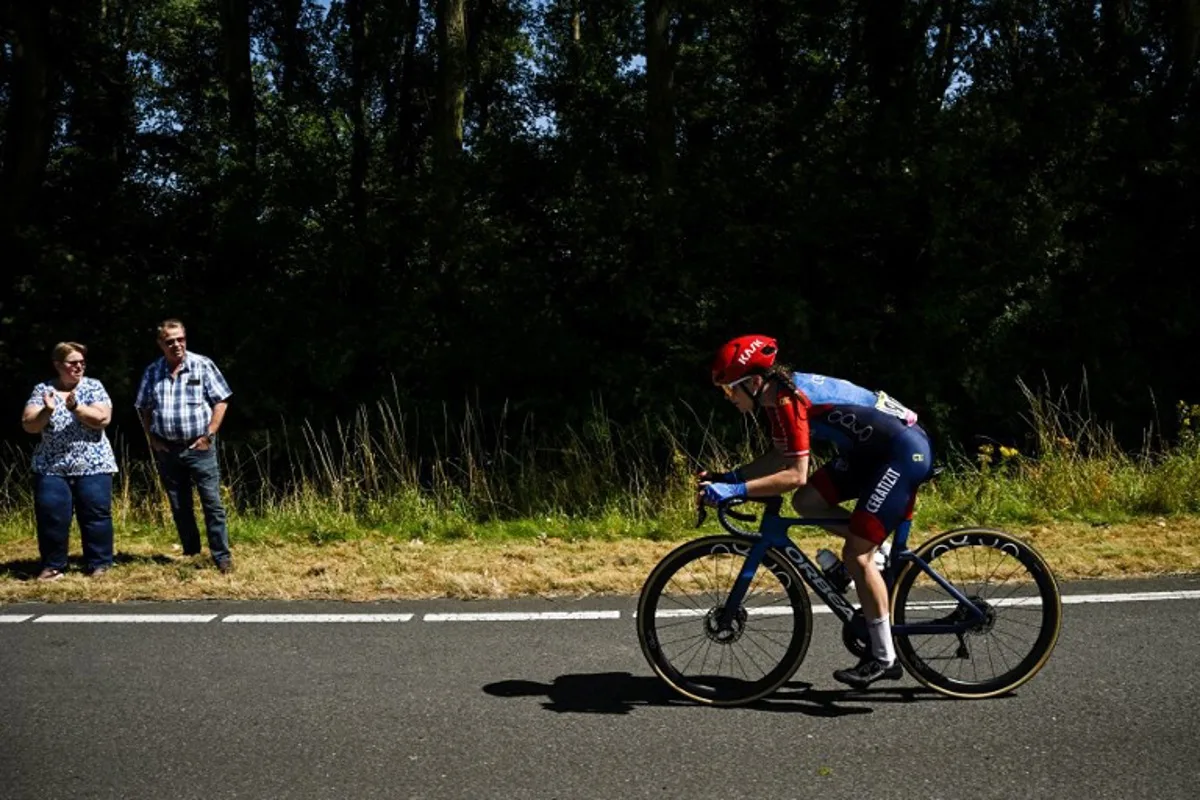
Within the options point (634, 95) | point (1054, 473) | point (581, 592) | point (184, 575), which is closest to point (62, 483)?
point (184, 575)

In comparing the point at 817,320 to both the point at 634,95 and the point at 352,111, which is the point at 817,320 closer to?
the point at 634,95

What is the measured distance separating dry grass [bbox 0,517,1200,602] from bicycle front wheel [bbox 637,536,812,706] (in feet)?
5.96

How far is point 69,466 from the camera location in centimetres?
816

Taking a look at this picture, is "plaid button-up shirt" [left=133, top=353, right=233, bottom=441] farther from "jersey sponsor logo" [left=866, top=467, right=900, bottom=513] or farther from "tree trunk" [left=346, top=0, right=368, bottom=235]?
"tree trunk" [left=346, top=0, right=368, bottom=235]

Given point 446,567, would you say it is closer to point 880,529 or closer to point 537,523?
point 537,523

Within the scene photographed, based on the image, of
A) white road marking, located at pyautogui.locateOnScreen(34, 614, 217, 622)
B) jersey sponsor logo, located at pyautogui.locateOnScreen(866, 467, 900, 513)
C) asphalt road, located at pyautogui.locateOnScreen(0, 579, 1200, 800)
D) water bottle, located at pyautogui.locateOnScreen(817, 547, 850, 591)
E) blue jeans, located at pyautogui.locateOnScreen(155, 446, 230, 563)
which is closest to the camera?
asphalt road, located at pyautogui.locateOnScreen(0, 579, 1200, 800)

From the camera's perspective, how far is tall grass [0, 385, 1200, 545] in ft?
30.8

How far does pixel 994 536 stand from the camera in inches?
209

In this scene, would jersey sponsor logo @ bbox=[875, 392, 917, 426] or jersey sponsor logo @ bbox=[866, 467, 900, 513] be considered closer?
jersey sponsor logo @ bbox=[866, 467, 900, 513]

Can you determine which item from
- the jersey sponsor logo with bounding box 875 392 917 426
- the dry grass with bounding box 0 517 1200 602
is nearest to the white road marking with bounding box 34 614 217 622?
the dry grass with bounding box 0 517 1200 602

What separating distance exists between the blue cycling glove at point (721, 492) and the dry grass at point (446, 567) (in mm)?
2395

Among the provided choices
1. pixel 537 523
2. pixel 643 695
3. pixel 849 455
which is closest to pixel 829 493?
pixel 849 455

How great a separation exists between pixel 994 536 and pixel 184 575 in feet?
17.3

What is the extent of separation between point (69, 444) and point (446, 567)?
284 centimetres
